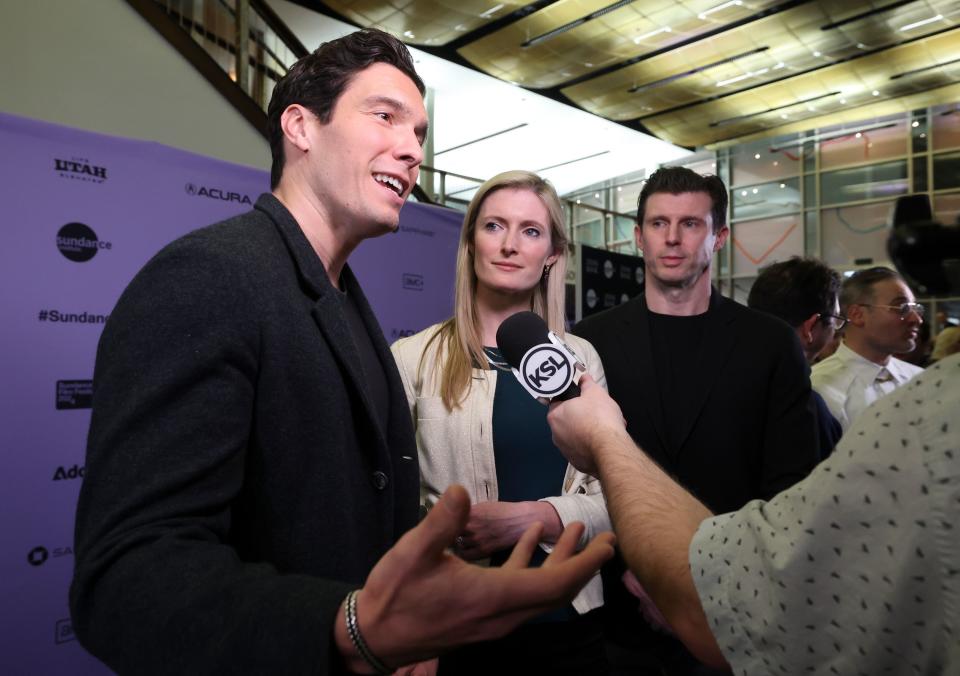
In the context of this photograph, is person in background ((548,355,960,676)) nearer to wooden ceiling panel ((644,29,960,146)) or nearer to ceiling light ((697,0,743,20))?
ceiling light ((697,0,743,20))

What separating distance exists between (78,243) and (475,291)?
1.81 meters

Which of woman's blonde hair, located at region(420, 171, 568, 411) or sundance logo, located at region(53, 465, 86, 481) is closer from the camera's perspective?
woman's blonde hair, located at region(420, 171, 568, 411)

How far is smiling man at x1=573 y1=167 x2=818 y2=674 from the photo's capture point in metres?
2.03

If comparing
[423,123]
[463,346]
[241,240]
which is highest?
[423,123]

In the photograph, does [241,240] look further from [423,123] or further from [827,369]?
[827,369]

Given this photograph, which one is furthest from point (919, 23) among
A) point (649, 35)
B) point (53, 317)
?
point (53, 317)

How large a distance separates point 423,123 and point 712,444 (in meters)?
1.33

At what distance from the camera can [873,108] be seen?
11.8 meters

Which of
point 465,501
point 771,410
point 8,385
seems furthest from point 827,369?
point 8,385

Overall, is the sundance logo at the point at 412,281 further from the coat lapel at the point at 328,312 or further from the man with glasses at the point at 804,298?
the coat lapel at the point at 328,312

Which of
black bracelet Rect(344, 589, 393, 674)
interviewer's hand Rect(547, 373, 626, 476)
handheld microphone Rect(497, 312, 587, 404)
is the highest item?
handheld microphone Rect(497, 312, 587, 404)

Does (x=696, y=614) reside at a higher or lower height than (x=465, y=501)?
lower

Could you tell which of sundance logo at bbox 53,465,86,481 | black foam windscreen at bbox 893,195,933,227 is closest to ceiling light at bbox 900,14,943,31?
black foam windscreen at bbox 893,195,933,227

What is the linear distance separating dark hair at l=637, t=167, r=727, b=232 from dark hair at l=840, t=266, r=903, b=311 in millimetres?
1353
